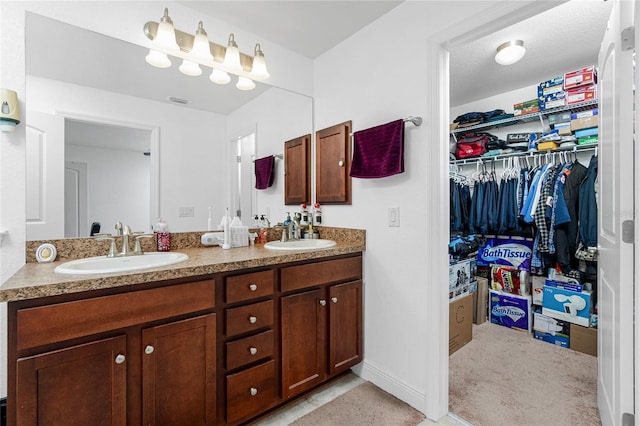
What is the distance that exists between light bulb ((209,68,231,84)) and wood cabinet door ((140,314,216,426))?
1.49 m

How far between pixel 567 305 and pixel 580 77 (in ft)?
6.47

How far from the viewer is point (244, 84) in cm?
206

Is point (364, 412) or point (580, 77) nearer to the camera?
point (364, 412)

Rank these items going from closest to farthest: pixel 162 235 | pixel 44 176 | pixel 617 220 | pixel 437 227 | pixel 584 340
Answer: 1. pixel 617 220
2. pixel 44 176
3. pixel 437 227
4. pixel 162 235
5. pixel 584 340

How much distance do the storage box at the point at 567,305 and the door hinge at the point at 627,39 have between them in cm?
206

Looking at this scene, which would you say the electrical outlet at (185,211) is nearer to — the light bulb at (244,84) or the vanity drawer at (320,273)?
the vanity drawer at (320,273)

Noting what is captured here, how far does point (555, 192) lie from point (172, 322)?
3.05 m

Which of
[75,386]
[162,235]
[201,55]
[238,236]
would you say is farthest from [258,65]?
[75,386]

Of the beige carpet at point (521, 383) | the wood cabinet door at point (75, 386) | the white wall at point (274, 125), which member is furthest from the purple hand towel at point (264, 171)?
the beige carpet at point (521, 383)

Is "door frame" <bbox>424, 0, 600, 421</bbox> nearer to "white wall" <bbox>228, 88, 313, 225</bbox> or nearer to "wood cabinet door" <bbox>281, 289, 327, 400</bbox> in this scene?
"wood cabinet door" <bbox>281, 289, 327, 400</bbox>

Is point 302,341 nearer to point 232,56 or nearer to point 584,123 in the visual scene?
point 232,56

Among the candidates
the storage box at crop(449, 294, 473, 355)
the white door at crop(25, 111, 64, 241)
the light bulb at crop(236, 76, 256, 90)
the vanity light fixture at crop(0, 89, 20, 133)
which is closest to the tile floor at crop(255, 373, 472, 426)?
the storage box at crop(449, 294, 473, 355)

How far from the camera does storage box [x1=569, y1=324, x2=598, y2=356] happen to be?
91.4 inches

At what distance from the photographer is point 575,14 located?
194 centimetres
